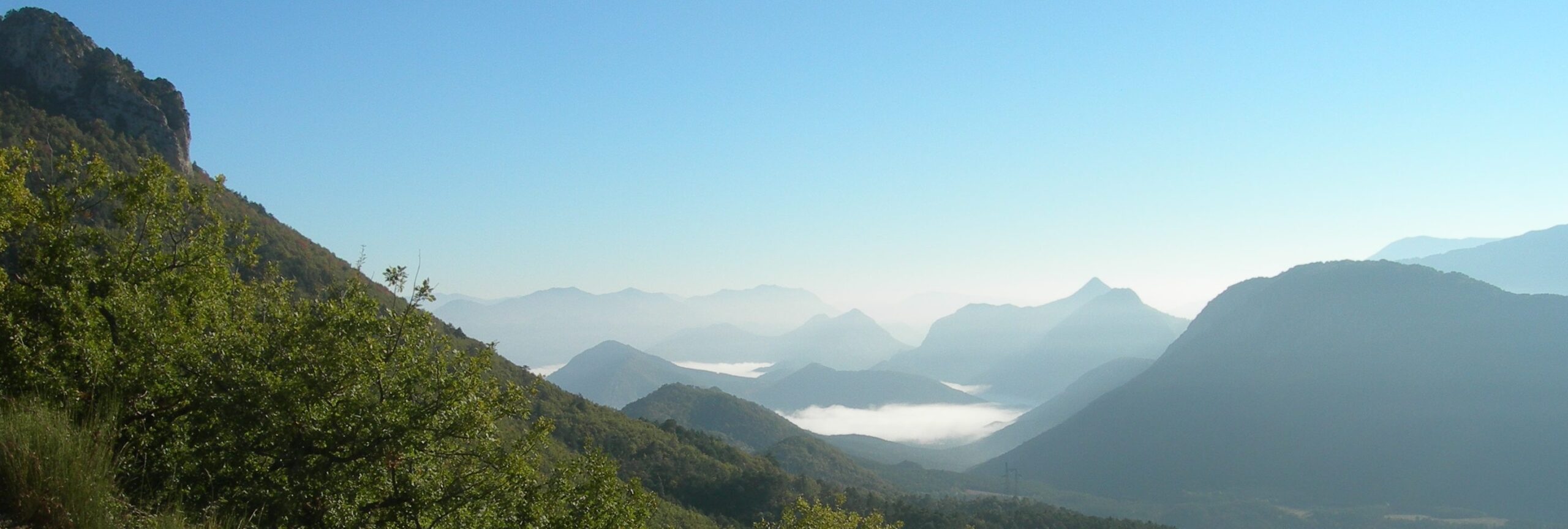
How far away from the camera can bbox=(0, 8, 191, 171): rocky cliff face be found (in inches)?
3575

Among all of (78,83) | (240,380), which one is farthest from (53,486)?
(78,83)

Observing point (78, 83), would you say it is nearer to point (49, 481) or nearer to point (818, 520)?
point (818, 520)

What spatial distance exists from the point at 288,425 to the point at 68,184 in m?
13.1

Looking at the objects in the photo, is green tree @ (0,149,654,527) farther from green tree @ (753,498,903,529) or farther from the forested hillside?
green tree @ (753,498,903,529)

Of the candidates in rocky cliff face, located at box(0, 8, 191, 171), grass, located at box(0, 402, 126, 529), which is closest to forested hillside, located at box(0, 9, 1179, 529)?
grass, located at box(0, 402, 126, 529)

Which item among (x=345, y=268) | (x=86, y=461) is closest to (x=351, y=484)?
(x=86, y=461)

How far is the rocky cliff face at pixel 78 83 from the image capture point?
90812mm

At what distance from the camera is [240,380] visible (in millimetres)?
12180

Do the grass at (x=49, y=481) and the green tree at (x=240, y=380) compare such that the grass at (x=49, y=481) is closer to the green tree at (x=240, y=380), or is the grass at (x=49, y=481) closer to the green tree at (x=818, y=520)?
the green tree at (x=240, y=380)

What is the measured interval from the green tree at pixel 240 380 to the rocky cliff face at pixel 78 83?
3830 inches

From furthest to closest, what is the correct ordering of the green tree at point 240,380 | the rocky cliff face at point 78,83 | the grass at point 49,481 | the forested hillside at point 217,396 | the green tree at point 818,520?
the rocky cliff face at point 78,83 → the green tree at point 818,520 → the green tree at point 240,380 → the forested hillside at point 217,396 → the grass at point 49,481

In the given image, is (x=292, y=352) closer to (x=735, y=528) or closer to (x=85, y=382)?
(x=85, y=382)

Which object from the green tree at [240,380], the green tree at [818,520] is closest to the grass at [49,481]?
the green tree at [240,380]

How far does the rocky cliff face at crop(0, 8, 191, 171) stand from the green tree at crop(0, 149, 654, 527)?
9729cm
